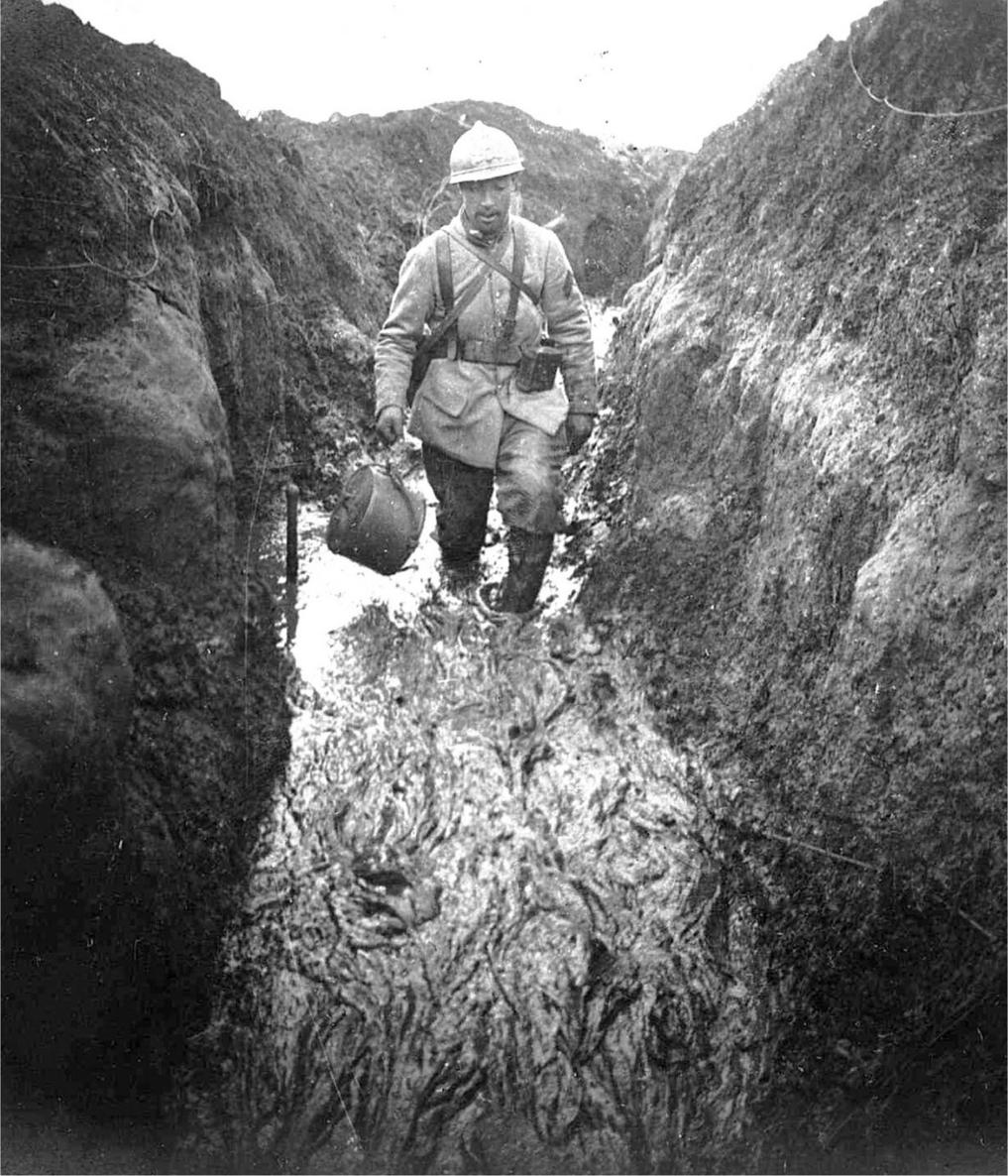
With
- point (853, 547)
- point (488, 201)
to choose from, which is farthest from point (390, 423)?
point (853, 547)

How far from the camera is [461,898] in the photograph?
4.76 metres

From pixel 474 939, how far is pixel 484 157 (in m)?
3.81

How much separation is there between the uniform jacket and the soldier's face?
0.12 meters

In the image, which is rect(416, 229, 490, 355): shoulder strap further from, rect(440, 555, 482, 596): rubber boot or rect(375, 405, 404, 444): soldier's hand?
rect(440, 555, 482, 596): rubber boot

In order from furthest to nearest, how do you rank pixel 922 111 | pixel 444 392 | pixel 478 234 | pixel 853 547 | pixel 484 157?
pixel 444 392 < pixel 478 234 < pixel 484 157 < pixel 922 111 < pixel 853 547

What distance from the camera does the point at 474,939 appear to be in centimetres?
457

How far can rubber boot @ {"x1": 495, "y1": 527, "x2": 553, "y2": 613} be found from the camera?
6746 mm

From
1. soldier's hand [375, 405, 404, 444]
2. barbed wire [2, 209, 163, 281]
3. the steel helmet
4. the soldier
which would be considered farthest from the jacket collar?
barbed wire [2, 209, 163, 281]

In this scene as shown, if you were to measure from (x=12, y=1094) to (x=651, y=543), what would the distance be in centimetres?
416

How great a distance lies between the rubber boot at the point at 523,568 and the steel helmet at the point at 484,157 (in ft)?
6.03

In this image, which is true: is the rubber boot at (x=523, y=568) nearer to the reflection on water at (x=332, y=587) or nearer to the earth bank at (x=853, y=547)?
the reflection on water at (x=332, y=587)

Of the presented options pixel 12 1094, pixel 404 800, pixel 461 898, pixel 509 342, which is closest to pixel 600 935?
pixel 461 898

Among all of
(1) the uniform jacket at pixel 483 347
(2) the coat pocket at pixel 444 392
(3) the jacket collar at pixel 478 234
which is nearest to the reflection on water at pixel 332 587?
(1) the uniform jacket at pixel 483 347

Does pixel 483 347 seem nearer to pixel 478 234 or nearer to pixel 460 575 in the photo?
pixel 478 234
